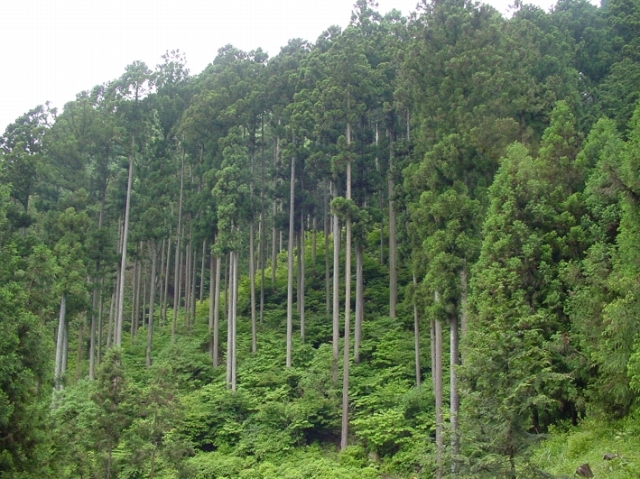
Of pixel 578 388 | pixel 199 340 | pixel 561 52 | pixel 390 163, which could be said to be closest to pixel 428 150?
pixel 390 163

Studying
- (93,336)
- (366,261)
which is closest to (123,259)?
(93,336)

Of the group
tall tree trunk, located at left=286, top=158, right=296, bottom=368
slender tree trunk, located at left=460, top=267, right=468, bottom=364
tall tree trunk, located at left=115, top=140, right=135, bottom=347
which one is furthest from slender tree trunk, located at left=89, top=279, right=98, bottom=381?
slender tree trunk, located at left=460, top=267, right=468, bottom=364

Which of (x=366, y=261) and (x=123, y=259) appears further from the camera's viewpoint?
(x=366, y=261)

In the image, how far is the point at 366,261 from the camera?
1448 inches

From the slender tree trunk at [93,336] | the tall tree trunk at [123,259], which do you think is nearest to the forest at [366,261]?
the tall tree trunk at [123,259]

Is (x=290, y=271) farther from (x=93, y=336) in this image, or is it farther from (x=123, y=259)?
(x=93, y=336)

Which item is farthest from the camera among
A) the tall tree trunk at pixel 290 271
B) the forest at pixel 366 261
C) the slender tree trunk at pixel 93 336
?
the slender tree trunk at pixel 93 336

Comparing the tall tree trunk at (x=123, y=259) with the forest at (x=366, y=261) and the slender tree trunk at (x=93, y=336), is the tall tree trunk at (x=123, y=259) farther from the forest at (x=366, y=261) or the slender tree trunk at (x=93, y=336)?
the slender tree trunk at (x=93, y=336)

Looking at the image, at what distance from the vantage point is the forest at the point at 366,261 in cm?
1662

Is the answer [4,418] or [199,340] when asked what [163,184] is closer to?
[199,340]

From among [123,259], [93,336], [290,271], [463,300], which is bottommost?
[93,336]

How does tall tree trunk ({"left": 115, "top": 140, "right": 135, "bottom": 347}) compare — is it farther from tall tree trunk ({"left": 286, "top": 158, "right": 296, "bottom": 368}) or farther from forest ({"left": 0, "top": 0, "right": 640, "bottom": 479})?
tall tree trunk ({"left": 286, "top": 158, "right": 296, "bottom": 368})

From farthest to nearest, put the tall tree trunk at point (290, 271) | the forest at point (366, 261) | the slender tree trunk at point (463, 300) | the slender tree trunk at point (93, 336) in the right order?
the slender tree trunk at point (93, 336) < the tall tree trunk at point (290, 271) < the slender tree trunk at point (463, 300) < the forest at point (366, 261)

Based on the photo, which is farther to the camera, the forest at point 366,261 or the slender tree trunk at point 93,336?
the slender tree trunk at point 93,336
